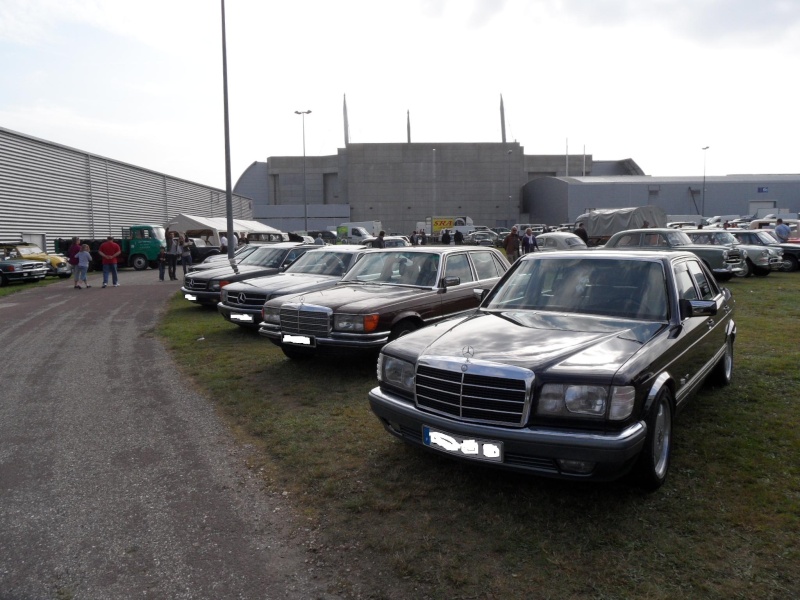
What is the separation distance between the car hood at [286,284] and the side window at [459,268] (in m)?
2.14

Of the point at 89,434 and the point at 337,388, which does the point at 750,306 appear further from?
the point at 89,434

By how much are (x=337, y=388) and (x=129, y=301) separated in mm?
11516

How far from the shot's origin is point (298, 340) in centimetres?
733

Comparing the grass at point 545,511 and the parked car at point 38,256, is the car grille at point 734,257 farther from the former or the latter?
the parked car at point 38,256

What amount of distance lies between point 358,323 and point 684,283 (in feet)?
11.3

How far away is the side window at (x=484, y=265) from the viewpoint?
8625 mm

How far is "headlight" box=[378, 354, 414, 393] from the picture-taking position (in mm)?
4250

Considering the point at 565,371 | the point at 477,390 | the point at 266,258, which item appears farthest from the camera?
the point at 266,258

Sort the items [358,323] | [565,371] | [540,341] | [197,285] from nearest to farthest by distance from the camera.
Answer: [565,371] < [540,341] < [358,323] < [197,285]

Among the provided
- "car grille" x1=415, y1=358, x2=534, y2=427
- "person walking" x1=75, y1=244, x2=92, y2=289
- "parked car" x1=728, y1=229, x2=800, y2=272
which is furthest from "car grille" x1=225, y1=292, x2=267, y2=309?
"parked car" x1=728, y1=229, x2=800, y2=272

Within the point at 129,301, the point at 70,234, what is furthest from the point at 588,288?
the point at 70,234

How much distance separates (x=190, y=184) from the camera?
54.4 metres

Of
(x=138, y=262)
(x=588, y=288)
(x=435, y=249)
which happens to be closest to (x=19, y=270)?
(x=138, y=262)

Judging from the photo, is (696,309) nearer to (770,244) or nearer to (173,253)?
(770,244)
